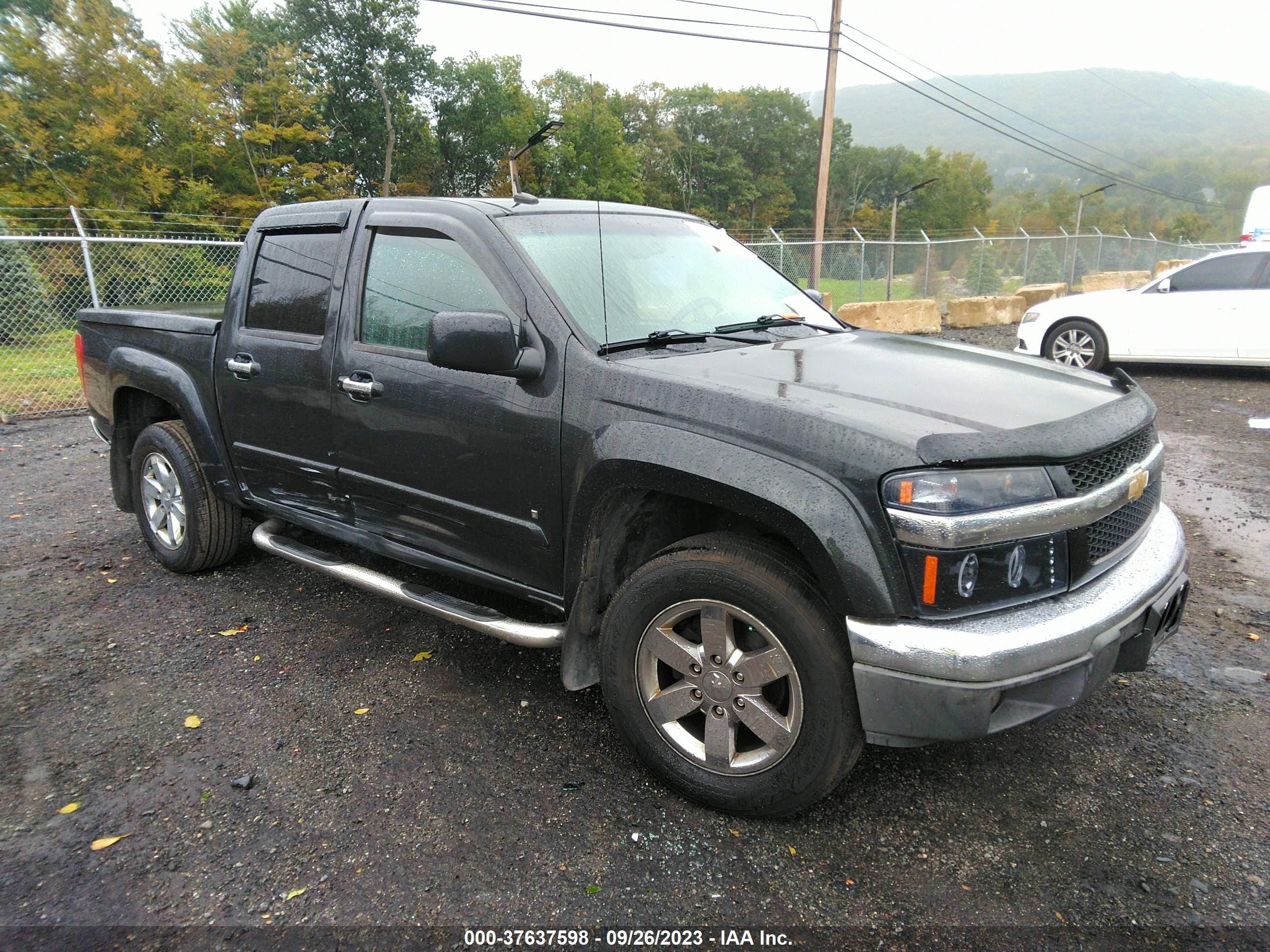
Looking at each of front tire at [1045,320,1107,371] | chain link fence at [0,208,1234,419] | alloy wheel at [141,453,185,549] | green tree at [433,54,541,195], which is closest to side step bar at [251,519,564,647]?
alloy wheel at [141,453,185,549]

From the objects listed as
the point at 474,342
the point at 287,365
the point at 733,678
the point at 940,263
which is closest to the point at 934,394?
the point at 733,678

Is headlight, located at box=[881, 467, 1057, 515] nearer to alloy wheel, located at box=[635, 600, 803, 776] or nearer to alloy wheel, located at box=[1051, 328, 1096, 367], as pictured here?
alloy wheel, located at box=[635, 600, 803, 776]

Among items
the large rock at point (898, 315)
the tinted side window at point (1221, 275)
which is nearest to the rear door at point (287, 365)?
the tinted side window at point (1221, 275)

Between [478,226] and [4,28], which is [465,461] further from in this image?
[4,28]

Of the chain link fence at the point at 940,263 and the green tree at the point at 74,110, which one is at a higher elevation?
the green tree at the point at 74,110

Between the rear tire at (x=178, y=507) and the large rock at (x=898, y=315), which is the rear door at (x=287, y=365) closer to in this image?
the rear tire at (x=178, y=507)

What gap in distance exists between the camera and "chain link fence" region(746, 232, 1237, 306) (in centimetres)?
1988

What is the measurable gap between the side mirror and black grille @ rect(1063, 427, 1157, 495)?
5.73ft

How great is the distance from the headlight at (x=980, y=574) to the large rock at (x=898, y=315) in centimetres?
1283

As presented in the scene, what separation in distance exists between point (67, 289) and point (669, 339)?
1472 cm

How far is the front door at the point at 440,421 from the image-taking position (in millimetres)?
2994

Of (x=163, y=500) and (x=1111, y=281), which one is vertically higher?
(x=1111, y=281)

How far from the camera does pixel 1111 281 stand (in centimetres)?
2256

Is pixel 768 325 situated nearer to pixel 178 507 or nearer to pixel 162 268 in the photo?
pixel 178 507
